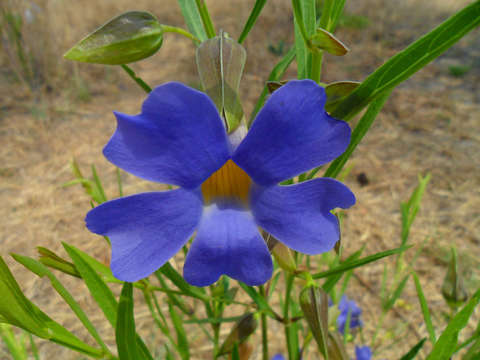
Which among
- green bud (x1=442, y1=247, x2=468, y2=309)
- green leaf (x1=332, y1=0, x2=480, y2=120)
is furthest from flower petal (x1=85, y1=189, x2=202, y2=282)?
green bud (x1=442, y1=247, x2=468, y2=309)

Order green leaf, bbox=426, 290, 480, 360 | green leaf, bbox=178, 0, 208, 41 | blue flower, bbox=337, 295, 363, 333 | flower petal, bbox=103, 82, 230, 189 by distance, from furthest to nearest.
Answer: blue flower, bbox=337, 295, 363, 333 → green leaf, bbox=178, 0, 208, 41 → green leaf, bbox=426, 290, 480, 360 → flower petal, bbox=103, 82, 230, 189

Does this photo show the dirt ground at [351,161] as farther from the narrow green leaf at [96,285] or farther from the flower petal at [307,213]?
the flower petal at [307,213]

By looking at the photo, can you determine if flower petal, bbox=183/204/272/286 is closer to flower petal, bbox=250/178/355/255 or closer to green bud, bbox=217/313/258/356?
flower petal, bbox=250/178/355/255

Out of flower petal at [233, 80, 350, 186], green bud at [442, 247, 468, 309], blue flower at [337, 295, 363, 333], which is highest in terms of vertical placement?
flower petal at [233, 80, 350, 186]

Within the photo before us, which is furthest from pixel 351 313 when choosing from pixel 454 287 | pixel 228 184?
pixel 228 184

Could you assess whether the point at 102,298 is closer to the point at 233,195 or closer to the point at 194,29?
the point at 233,195

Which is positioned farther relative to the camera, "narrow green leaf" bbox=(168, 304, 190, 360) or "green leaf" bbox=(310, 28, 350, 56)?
"narrow green leaf" bbox=(168, 304, 190, 360)
